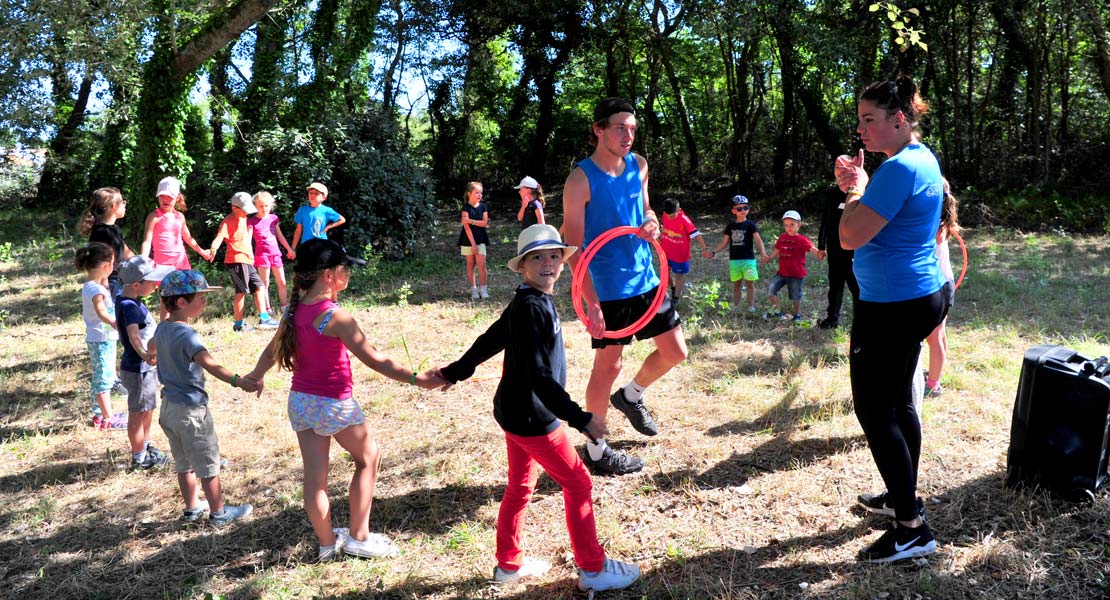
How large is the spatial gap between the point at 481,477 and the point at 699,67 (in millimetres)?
21788

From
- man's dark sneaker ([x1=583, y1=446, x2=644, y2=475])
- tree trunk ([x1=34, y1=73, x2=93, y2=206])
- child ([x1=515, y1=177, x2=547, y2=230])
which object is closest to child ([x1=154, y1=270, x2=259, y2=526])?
→ man's dark sneaker ([x1=583, y1=446, x2=644, y2=475])

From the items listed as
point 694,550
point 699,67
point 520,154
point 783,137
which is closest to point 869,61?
point 783,137

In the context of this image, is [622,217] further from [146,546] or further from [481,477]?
[146,546]

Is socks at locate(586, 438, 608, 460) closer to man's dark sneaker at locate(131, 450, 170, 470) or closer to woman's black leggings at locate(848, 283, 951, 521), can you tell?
woman's black leggings at locate(848, 283, 951, 521)

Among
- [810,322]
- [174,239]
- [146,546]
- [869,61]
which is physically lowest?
[146,546]

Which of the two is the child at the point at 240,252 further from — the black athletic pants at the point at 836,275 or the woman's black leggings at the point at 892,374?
the woman's black leggings at the point at 892,374

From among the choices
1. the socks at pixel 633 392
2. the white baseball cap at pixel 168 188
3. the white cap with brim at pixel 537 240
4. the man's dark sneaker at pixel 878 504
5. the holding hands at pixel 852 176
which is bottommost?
the man's dark sneaker at pixel 878 504

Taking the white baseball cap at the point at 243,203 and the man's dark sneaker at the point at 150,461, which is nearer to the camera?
the man's dark sneaker at the point at 150,461

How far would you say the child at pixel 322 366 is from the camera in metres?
3.53

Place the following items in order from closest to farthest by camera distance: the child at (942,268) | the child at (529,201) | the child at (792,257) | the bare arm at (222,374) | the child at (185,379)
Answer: the bare arm at (222,374)
the child at (185,379)
the child at (942,268)
the child at (792,257)
the child at (529,201)

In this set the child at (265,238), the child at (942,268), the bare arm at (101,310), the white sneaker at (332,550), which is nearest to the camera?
the white sneaker at (332,550)

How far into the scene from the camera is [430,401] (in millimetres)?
6227

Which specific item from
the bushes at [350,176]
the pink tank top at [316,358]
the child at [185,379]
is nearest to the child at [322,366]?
the pink tank top at [316,358]

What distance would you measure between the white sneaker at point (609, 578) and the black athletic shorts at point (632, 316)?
4.22 feet
